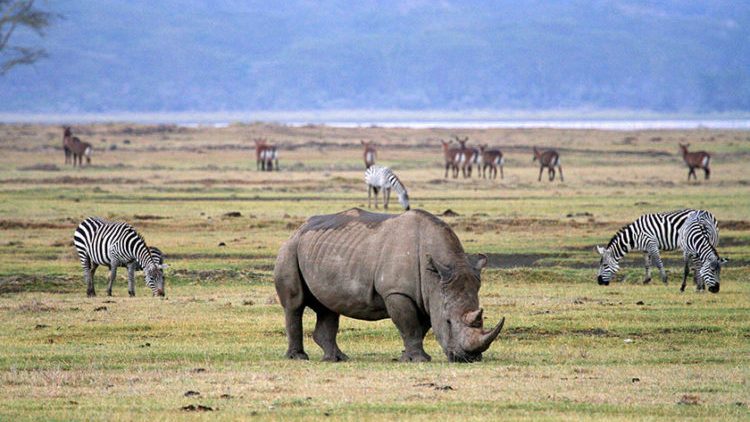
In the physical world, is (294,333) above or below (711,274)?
below

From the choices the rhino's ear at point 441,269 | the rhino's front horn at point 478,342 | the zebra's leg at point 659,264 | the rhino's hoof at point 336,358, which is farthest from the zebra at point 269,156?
the rhino's front horn at point 478,342

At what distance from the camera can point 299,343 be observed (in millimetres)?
14680

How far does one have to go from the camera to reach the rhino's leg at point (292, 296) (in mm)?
14609

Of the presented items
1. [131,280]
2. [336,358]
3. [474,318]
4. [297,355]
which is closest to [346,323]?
[297,355]

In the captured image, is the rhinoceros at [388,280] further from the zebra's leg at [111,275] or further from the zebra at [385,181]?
the zebra at [385,181]

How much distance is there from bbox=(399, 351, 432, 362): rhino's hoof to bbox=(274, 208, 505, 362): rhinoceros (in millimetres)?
11

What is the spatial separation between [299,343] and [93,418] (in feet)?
13.9

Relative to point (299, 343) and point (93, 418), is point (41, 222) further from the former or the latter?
point (93, 418)

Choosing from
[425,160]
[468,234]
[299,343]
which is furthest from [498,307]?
[425,160]

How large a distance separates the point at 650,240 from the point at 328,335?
10.6 metres

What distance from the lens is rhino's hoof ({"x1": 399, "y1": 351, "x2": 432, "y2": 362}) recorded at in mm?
13820

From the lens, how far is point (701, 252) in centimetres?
2211

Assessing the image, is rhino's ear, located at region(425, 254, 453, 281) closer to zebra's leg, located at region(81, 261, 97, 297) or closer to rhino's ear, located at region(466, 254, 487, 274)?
rhino's ear, located at region(466, 254, 487, 274)

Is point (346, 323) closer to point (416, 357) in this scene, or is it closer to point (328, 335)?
point (328, 335)
